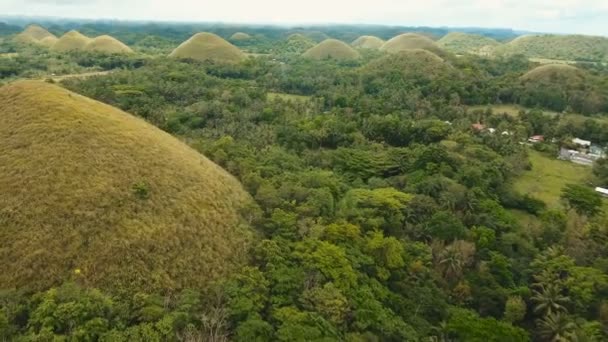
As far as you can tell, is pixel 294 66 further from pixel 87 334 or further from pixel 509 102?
pixel 87 334

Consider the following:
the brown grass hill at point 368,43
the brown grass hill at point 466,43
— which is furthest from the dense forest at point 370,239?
the brown grass hill at point 466,43

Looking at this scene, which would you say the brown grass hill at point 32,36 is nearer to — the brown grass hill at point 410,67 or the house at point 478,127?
the brown grass hill at point 410,67

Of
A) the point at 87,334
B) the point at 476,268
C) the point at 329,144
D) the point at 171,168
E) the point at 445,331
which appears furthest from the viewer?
the point at 329,144

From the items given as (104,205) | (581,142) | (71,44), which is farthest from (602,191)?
(71,44)

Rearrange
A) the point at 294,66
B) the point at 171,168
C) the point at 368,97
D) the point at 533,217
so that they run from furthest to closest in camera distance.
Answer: the point at 294,66
the point at 368,97
the point at 533,217
the point at 171,168

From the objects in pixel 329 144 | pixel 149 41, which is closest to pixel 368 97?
pixel 329 144
